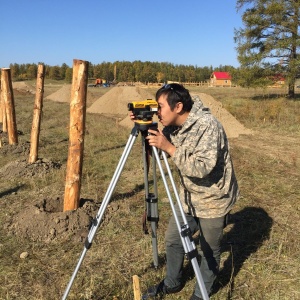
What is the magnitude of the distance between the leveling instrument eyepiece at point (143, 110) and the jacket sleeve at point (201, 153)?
34cm

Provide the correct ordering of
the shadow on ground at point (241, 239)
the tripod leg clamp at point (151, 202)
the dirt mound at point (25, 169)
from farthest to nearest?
the dirt mound at point (25, 169) < the shadow on ground at point (241, 239) < the tripod leg clamp at point (151, 202)

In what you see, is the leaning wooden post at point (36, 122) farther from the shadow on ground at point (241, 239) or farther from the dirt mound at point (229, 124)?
the dirt mound at point (229, 124)

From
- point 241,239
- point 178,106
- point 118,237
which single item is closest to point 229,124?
point 241,239

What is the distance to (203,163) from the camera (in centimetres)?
259

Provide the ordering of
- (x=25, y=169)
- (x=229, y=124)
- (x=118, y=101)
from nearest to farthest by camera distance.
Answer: (x=25, y=169) < (x=229, y=124) < (x=118, y=101)

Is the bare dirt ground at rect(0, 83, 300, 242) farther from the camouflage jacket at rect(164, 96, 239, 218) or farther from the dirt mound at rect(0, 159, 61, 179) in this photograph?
the camouflage jacket at rect(164, 96, 239, 218)

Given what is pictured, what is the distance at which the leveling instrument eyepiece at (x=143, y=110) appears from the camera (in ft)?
8.59

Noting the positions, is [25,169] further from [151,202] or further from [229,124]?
[229,124]

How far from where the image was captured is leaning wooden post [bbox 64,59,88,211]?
5141mm

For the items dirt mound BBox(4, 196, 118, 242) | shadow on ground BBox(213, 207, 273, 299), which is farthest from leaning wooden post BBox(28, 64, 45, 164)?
shadow on ground BBox(213, 207, 273, 299)

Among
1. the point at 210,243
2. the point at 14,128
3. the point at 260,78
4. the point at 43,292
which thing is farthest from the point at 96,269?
the point at 260,78

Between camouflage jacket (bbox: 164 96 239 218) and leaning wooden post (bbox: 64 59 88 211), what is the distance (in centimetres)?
257

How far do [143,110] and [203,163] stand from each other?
64cm

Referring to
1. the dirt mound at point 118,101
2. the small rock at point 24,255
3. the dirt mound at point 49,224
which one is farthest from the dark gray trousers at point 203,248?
the dirt mound at point 118,101
